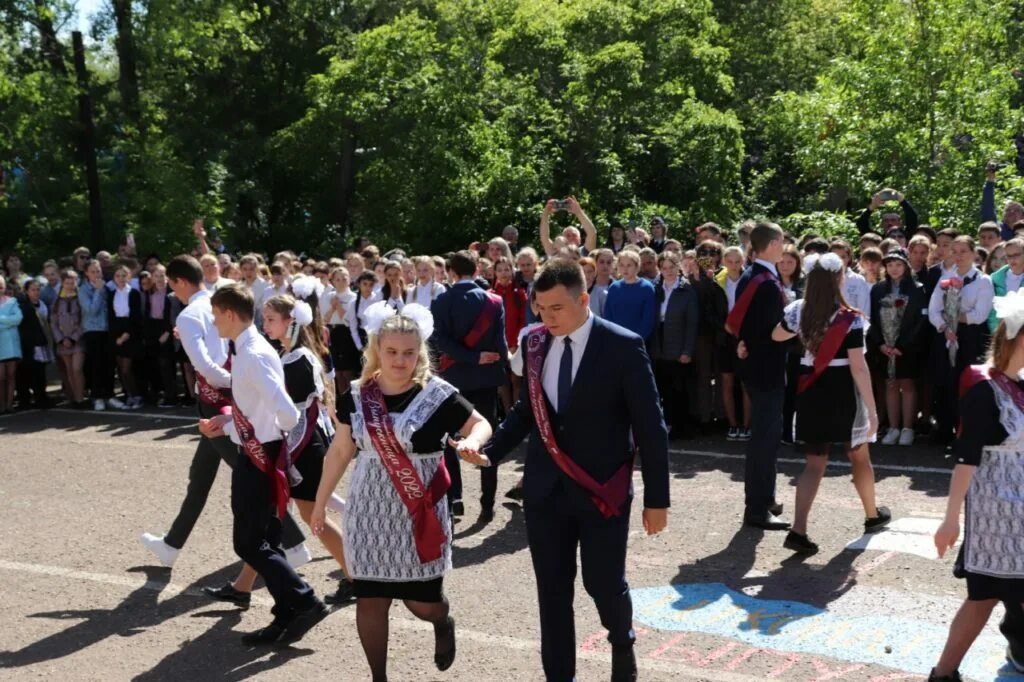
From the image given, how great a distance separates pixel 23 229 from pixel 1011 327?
972 inches

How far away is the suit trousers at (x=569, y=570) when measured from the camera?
510 cm

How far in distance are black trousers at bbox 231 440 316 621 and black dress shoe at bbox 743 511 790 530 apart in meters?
3.21

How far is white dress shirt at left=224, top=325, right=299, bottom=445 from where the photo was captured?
20.9 feet

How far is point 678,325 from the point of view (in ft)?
40.1

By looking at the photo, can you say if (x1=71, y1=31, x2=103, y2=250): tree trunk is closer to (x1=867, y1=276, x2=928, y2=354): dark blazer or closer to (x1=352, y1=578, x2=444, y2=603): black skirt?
(x1=867, y1=276, x2=928, y2=354): dark blazer

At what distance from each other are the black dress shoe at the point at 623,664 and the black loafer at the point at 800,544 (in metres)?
2.80

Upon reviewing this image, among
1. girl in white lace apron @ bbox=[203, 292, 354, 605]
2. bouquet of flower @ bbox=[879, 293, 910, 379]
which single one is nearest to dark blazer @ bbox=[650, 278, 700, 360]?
bouquet of flower @ bbox=[879, 293, 910, 379]

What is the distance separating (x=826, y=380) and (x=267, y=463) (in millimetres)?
3583

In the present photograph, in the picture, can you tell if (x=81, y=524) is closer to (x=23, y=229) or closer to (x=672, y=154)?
(x=672, y=154)

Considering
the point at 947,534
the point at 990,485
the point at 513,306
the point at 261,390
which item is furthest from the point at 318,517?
the point at 513,306

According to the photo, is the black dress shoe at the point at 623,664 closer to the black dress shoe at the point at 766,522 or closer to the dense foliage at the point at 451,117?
the black dress shoe at the point at 766,522

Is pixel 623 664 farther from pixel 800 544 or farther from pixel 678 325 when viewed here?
pixel 678 325

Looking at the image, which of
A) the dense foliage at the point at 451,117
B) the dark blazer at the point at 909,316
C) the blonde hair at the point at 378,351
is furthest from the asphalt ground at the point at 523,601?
the dense foliage at the point at 451,117

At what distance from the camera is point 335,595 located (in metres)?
7.18
